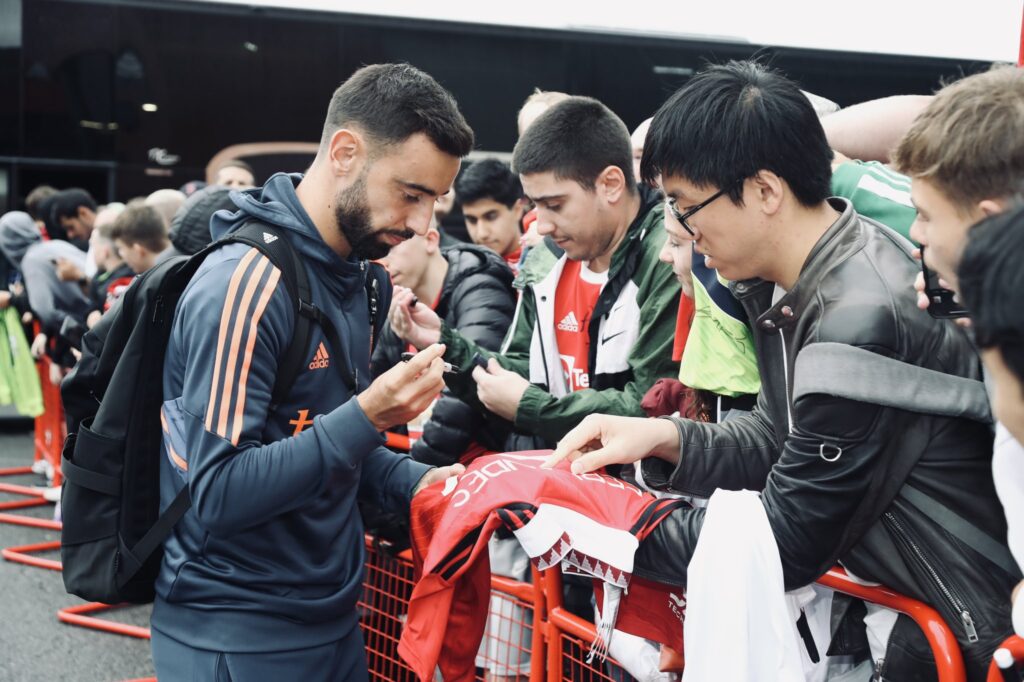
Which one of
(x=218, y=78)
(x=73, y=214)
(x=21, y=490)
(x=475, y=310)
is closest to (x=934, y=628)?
(x=475, y=310)

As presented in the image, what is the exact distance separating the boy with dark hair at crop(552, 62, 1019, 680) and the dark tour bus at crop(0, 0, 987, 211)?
864 centimetres

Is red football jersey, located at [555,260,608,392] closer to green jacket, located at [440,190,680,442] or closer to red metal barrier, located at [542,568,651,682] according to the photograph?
green jacket, located at [440,190,680,442]

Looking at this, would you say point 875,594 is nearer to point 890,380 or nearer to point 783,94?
point 890,380

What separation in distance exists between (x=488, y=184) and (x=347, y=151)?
327cm

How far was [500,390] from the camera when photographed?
3342mm

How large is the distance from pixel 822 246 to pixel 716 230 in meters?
0.25

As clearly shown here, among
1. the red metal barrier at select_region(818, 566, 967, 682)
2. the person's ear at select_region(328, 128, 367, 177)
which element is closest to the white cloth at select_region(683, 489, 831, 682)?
the red metal barrier at select_region(818, 566, 967, 682)

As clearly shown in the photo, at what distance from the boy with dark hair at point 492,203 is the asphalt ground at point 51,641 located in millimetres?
2979

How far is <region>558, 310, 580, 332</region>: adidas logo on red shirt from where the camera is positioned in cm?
368

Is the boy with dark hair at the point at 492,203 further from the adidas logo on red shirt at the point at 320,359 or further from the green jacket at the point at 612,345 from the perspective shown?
the adidas logo on red shirt at the point at 320,359

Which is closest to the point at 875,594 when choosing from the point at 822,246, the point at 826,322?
the point at 826,322

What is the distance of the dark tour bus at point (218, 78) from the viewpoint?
10.6m

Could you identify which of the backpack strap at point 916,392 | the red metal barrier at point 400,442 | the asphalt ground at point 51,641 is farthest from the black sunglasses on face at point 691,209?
the asphalt ground at point 51,641

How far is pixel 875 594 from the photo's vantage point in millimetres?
2076
